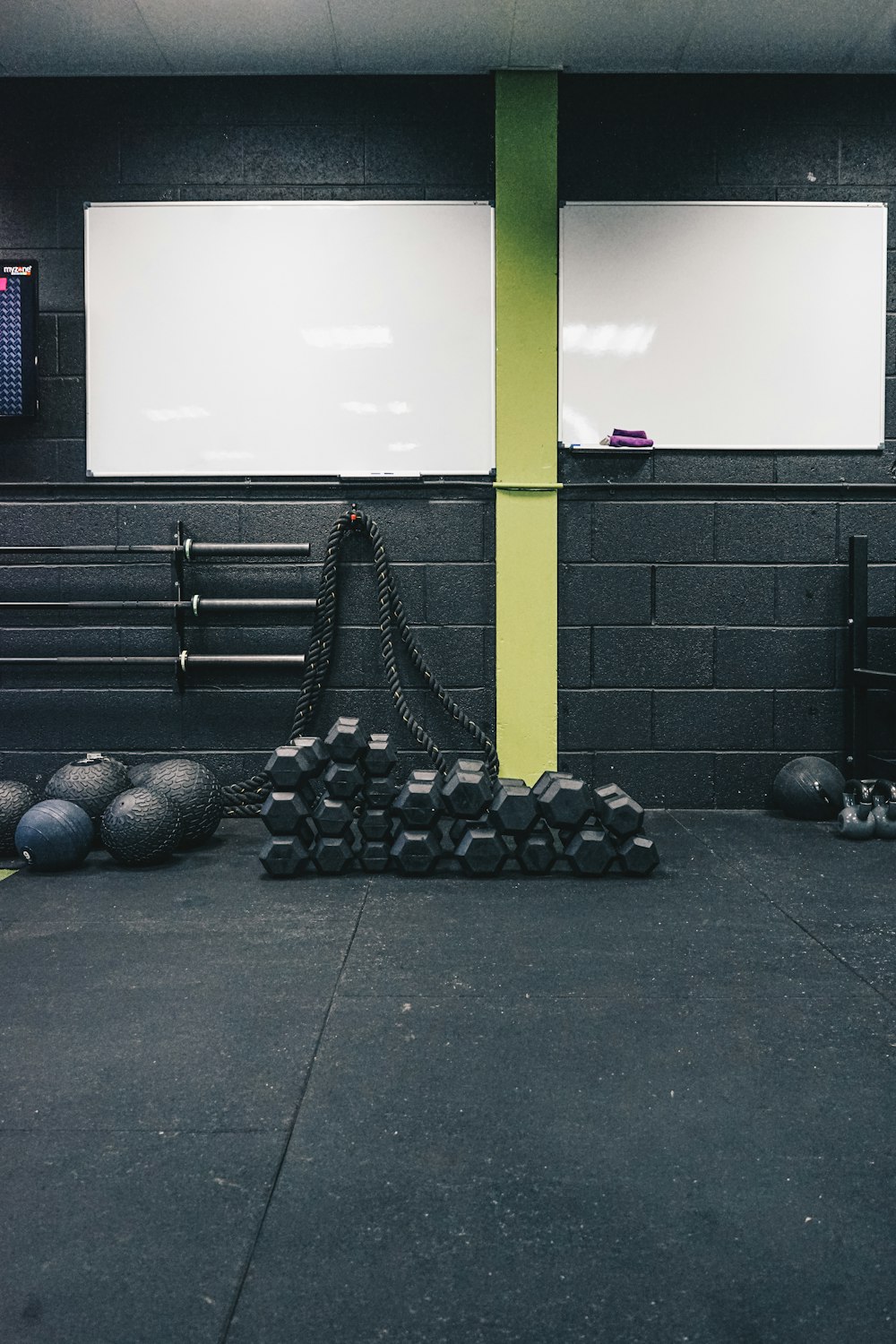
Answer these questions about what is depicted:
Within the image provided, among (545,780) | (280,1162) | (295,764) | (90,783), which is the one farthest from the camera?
(90,783)

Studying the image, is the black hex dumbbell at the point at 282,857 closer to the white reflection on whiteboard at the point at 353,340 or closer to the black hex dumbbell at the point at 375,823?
the black hex dumbbell at the point at 375,823

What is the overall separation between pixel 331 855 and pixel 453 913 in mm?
600

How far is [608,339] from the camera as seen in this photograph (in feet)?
13.1

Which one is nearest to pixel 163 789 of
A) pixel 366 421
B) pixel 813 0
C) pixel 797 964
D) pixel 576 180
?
pixel 366 421

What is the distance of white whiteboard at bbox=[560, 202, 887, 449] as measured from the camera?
398 centimetres

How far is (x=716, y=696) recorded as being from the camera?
4.06 meters

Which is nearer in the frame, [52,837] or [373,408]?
[52,837]

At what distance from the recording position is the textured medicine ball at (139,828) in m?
3.14

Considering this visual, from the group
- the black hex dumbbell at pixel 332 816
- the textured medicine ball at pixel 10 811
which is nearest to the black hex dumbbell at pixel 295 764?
the black hex dumbbell at pixel 332 816

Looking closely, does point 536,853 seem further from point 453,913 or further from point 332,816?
point 332,816

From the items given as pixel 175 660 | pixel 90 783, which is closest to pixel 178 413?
pixel 175 660

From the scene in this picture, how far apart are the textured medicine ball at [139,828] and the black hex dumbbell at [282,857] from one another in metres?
0.35

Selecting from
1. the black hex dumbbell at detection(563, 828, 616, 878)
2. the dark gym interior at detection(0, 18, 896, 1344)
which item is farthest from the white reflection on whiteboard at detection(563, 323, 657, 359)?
the black hex dumbbell at detection(563, 828, 616, 878)

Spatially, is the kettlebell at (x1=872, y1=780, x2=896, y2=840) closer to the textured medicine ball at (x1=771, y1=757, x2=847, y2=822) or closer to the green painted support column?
the textured medicine ball at (x1=771, y1=757, x2=847, y2=822)
